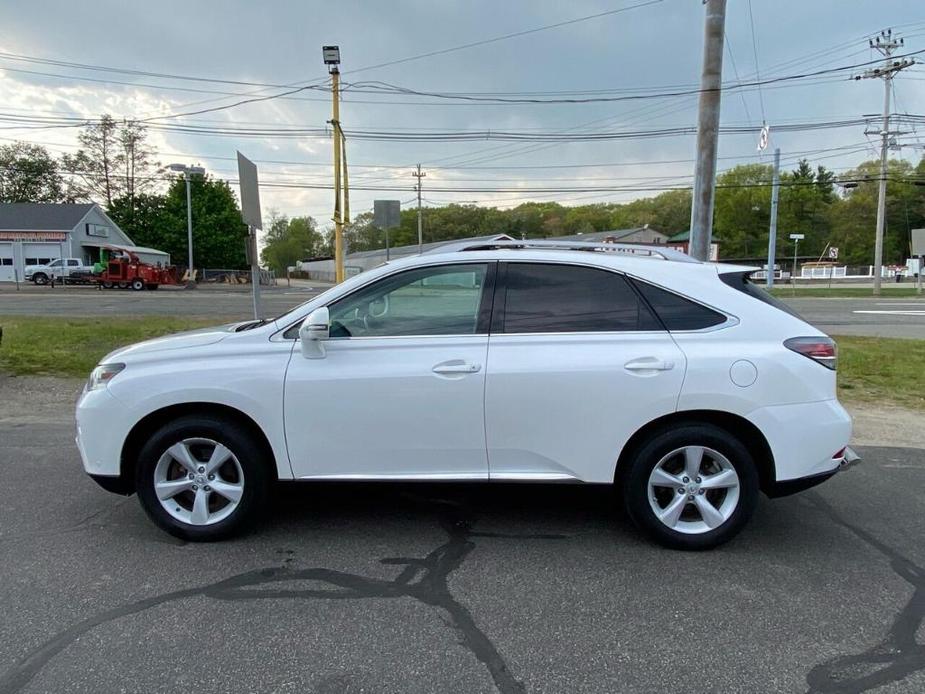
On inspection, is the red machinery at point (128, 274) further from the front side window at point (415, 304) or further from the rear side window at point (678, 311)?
the rear side window at point (678, 311)

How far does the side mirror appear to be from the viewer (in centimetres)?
336

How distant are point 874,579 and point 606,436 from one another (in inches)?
61.4

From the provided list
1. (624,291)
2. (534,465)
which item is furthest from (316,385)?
(624,291)

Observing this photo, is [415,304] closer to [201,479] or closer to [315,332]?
[315,332]

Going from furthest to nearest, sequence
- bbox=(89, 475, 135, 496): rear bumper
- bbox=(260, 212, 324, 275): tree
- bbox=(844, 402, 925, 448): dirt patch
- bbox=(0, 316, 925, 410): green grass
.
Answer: bbox=(260, 212, 324, 275): tree < bbox=(0, 316, 925, 410): green grass < bbox=(844, 402, 925, 448): dirt patch < bbox=(89, 475, 135, 496): rear bumper

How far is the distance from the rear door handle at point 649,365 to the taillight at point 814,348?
0.69 m

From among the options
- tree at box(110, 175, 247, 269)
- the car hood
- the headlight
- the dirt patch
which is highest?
tree at box(110, 175, 247, 269)

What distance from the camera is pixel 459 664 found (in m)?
2.51

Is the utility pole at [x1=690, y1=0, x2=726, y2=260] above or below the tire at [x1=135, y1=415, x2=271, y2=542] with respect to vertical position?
above

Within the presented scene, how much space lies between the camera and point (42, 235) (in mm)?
46500

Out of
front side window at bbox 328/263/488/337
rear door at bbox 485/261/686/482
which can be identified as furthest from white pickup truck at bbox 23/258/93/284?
rear door at bbox 485/261/686/482

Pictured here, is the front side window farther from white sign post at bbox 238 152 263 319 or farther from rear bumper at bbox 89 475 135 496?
white sign post at bbox 238 152 263 319

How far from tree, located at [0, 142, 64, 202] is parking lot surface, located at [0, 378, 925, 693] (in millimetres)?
74207

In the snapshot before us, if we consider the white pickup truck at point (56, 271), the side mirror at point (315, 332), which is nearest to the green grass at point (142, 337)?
the side mirror at point (315, 332)
